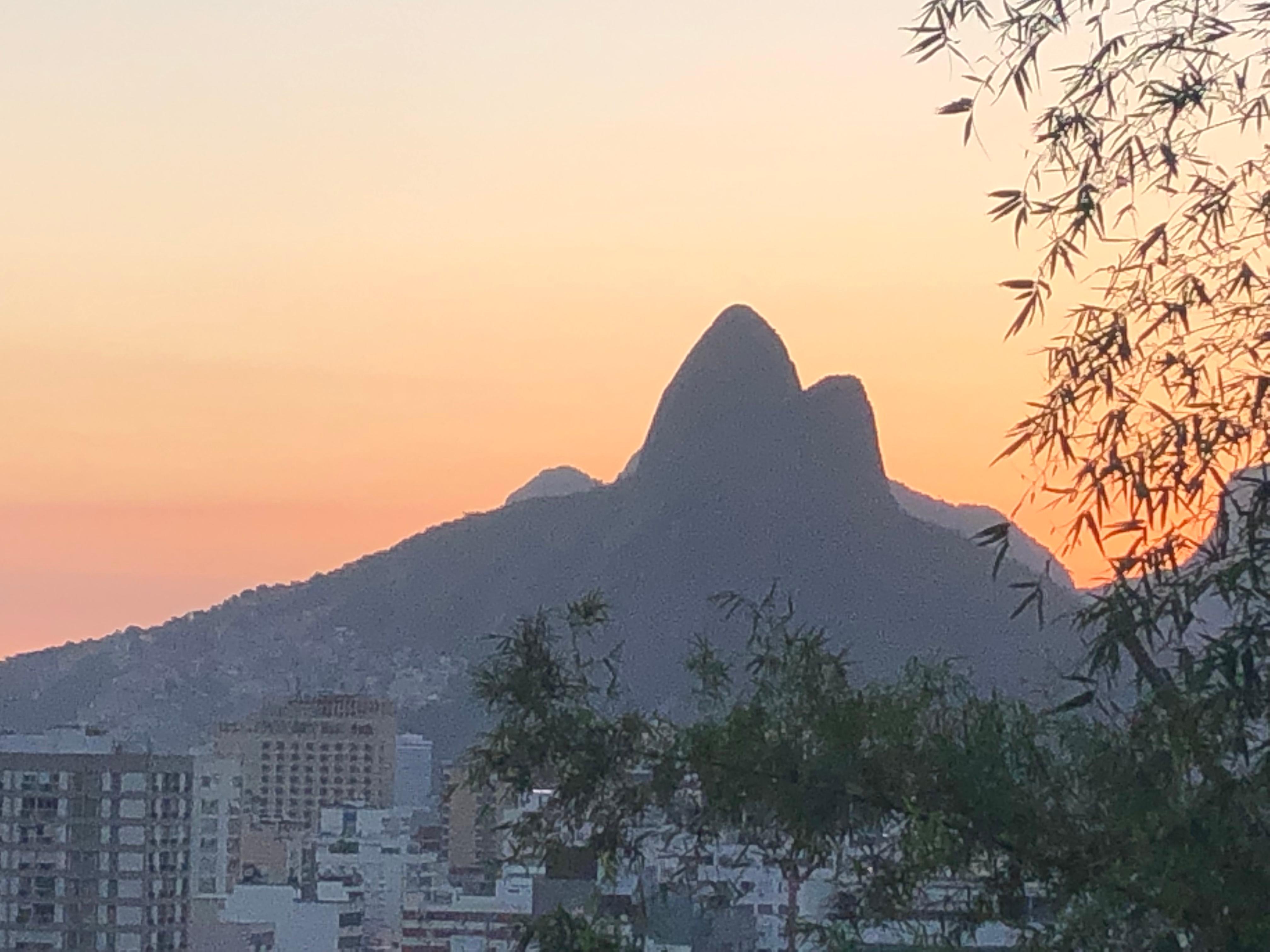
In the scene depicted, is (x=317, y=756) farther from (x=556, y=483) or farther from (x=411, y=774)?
(x=556, y=483)

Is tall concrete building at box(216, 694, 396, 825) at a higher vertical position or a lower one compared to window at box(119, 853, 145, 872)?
higher

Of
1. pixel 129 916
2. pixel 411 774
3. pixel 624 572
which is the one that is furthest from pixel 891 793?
pixel 624 572

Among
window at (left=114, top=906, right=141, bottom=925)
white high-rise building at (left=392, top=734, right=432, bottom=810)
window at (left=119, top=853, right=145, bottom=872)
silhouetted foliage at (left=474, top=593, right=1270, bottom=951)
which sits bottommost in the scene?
window at (left=114, top=906, right=141, bottom=925)

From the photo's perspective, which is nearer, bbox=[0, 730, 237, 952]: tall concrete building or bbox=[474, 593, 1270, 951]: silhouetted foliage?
bbox=[474, 593, 1270, 951]: silhouetted foliage

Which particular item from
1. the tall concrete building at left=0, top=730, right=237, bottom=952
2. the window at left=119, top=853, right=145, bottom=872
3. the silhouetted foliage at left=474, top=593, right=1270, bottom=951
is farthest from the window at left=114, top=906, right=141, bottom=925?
the silhouetted foliage at left=474, top=593, right=1270, bottom=951

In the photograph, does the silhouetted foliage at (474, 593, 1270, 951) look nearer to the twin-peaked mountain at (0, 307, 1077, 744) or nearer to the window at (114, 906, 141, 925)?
the window at (114, 906, 141, 925)

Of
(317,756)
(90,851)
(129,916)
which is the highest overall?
(317,756)

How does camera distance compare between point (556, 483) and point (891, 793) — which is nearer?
point (891, 793)
